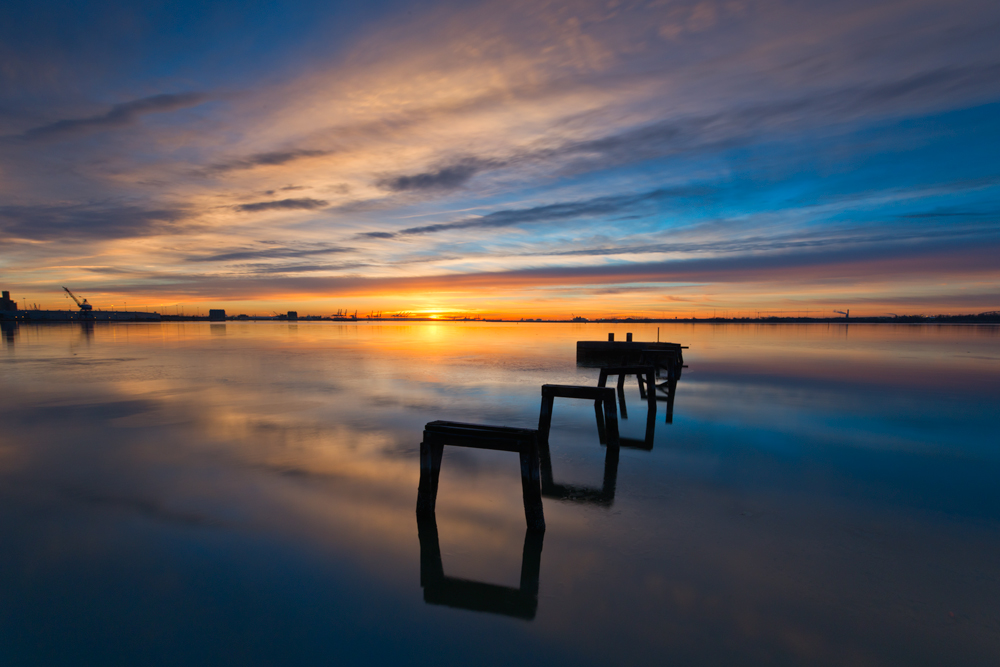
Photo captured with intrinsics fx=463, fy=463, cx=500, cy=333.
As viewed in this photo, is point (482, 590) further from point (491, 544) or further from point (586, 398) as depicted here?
point (586, 398)

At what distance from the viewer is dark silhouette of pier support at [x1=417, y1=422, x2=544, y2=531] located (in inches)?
253

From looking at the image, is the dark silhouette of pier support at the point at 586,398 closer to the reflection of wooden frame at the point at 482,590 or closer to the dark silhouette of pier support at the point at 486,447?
the dark silhouette of pier support at the point at 486,447

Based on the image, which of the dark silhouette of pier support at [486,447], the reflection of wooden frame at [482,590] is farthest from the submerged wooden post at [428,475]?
the reflection of wooden frame at [482,590]

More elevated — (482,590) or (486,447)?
(486,447)

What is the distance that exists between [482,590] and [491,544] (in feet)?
3.25

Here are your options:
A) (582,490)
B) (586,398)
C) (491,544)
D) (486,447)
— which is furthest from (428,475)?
(586,398)

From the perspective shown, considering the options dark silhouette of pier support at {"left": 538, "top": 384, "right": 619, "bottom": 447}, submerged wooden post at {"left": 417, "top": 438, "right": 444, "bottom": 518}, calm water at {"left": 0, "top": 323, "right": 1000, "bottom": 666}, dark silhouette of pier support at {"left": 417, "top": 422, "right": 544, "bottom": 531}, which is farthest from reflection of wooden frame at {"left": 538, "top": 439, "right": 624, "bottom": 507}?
submerged wooden post at {"left": 417, "top": 438, "right": 444, "bottom": 518}

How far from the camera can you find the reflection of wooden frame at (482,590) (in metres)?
5.02

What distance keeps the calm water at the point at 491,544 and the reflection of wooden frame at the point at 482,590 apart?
0.15ft

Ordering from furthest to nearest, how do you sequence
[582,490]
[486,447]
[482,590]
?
[582,490], [486,447], [482,590]

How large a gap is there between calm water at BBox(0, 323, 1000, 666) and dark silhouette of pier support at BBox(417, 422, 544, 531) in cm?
33

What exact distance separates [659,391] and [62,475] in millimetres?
19491

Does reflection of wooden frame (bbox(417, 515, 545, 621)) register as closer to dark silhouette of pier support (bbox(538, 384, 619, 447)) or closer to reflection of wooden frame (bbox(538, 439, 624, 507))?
reflection of wooden frame (bbox(538, 439, 624, 507))

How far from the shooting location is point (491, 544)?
6312mm
